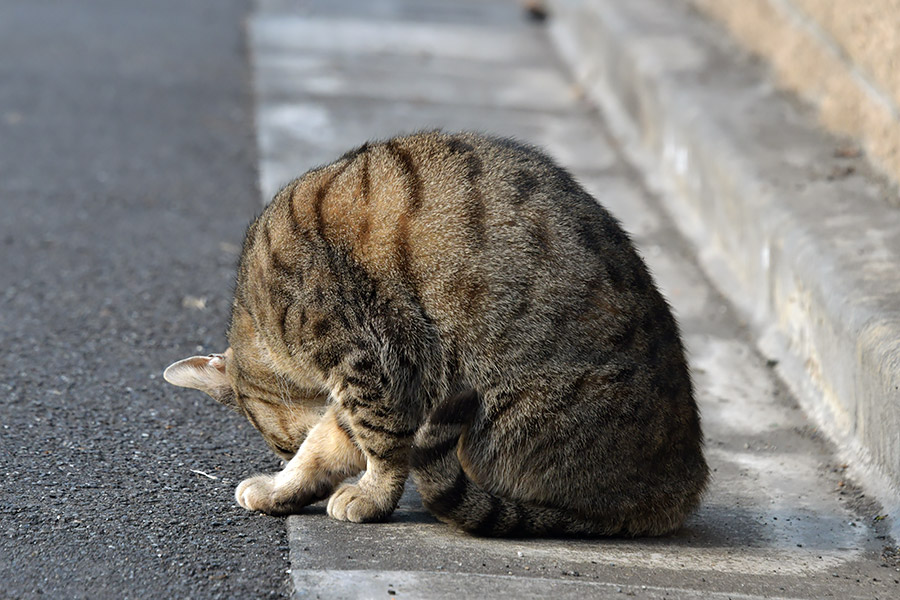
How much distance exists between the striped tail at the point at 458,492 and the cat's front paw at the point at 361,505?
0.44ft

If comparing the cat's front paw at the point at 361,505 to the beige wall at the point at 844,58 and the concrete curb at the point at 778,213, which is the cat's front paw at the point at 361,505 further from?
the beige wall at the point at 844,58

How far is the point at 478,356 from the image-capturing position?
10.1 feet

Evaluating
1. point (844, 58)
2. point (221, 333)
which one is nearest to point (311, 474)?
point (221, 333)

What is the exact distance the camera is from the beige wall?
478cm

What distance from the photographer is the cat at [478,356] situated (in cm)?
308

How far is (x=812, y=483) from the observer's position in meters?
3.67

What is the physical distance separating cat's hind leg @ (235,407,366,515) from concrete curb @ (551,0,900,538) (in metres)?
1.56

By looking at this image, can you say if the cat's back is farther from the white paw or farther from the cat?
the white paw

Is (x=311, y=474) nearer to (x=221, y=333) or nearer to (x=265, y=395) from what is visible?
(x=265, y=395)

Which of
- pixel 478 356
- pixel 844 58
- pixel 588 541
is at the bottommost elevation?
pixel 588 541

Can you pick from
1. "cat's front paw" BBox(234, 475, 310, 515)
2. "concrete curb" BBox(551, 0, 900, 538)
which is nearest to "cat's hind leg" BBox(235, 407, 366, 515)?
"cat's front paw" BBox(234, 475, 310, 515)

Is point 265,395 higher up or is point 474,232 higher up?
point 474,232

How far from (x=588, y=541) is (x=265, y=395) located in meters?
1.01

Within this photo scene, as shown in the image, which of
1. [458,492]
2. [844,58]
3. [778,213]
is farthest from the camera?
[844,58]
